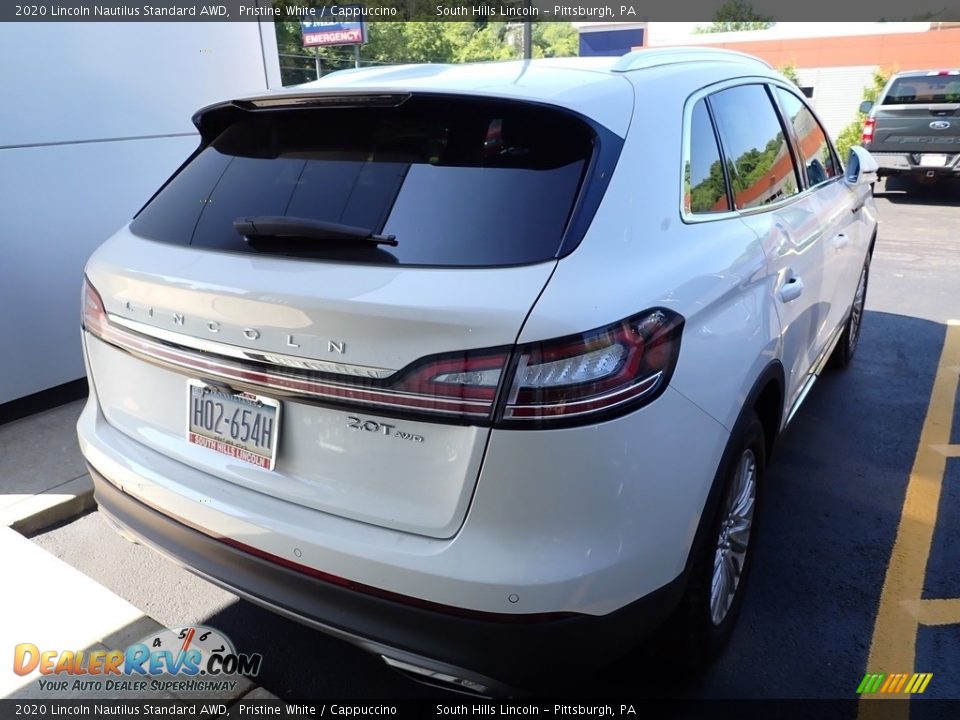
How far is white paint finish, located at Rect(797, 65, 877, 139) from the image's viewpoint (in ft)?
105

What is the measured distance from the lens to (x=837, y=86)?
32.9m

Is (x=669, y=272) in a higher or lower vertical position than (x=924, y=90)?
higher

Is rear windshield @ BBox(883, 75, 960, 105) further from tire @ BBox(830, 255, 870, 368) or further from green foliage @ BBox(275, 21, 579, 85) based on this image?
tire @ BBox(830, 255, 870, 368)

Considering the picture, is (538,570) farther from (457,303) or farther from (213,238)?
(213,238)

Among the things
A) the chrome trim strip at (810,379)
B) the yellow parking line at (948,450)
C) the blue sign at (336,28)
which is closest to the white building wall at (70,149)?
the chrome trim strip at (810,379)

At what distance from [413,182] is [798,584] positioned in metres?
2.20

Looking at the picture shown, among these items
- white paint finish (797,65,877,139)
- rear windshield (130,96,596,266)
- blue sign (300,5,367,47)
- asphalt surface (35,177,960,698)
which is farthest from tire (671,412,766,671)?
white paint finish (797,65,877,139)

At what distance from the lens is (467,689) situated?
1.78m

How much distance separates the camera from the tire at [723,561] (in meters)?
2.10

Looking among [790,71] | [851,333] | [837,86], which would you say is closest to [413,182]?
[851,333]

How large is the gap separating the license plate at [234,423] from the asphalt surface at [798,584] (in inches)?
37.1

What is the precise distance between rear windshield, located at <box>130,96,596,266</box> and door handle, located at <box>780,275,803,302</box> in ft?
3.64

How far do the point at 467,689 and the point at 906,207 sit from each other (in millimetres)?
13081

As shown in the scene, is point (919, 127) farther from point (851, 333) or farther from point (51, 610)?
point (51, 610)
